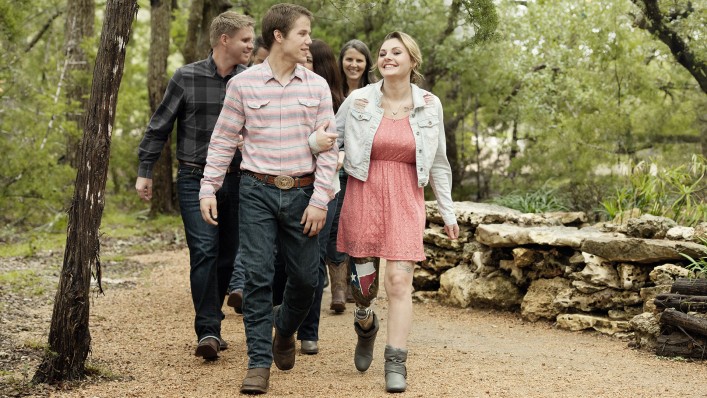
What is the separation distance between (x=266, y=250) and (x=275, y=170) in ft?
1.42

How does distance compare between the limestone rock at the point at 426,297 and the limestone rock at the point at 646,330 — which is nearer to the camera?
the limestone rock at the point at 646,330

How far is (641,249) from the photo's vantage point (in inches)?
280

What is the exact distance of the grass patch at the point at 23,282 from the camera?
29.0 ft

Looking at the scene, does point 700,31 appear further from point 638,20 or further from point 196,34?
point 196,34

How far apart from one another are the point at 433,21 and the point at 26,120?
654 centimetres

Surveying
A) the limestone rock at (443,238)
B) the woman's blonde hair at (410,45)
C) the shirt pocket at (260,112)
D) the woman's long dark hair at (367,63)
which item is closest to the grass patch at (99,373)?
the shirt pocket at (260,112)

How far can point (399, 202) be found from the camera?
207 inches

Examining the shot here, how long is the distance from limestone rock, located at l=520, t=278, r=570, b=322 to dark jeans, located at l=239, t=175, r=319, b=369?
11.0 ft

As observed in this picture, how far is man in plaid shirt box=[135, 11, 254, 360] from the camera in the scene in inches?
230

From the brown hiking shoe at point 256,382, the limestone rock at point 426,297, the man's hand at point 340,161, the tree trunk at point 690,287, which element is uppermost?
the man's hand at point 340,161

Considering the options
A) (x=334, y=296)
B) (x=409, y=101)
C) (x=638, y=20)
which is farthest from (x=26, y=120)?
(x=409, y=101)

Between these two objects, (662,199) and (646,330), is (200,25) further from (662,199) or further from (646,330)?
(646,330)

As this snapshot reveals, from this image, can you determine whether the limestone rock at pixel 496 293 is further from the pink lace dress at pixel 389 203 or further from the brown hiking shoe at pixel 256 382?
the brown hiking shoe at pixel 256 382

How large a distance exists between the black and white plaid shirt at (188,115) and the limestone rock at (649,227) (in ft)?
11.4
